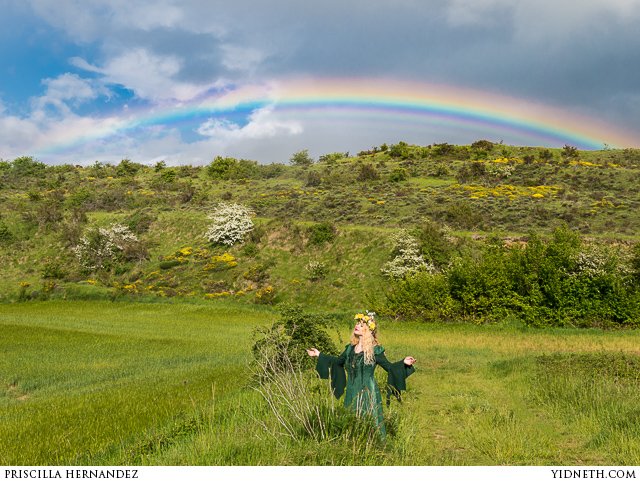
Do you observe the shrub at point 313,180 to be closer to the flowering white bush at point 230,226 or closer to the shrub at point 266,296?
the flowering white bush at point 230,226

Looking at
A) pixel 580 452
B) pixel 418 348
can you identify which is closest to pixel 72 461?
pixel 580 452

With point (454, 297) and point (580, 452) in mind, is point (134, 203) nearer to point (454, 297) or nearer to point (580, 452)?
point (454, 297)

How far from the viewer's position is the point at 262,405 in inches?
442

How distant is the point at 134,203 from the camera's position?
7506 centimetres

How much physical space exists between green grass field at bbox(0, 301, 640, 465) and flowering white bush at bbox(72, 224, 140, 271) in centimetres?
3085

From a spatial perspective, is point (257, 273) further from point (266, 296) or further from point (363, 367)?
point (363, 367)

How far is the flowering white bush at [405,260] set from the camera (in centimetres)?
4100

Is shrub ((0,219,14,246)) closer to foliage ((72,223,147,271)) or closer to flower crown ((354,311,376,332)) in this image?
foliage ((72,223,147,271))

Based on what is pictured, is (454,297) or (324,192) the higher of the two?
(324,192)

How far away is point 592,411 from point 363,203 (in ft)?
179

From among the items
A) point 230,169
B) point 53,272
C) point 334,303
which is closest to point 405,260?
point 334,303

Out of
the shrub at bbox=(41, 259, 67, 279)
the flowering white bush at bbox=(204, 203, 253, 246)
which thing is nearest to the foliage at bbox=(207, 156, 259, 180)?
the flowering white bush at bbox=(204, 203, 253, 246)

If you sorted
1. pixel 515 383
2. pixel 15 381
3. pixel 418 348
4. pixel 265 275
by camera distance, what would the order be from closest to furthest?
pixel 515 383 → pixel 15 381 → pixel 418 348 → pixel 265 275

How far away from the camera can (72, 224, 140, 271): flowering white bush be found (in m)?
56.0
